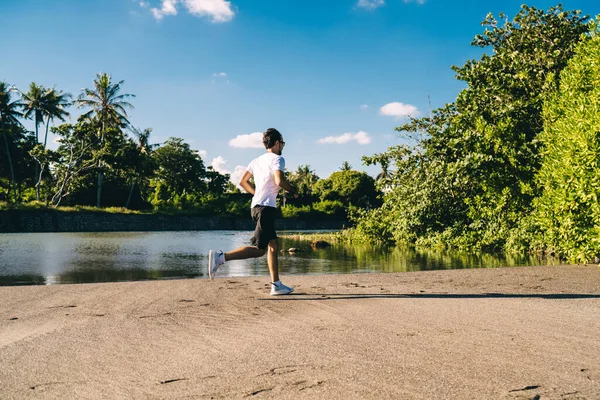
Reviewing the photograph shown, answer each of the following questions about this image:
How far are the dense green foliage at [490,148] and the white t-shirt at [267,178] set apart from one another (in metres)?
12.2

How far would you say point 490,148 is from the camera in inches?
690

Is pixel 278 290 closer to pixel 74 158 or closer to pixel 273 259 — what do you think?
pixel 273 259

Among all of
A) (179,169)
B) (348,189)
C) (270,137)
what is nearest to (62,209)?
(179,169)

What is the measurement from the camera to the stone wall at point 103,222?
45031mm

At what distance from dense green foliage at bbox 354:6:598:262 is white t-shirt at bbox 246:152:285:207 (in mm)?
12224

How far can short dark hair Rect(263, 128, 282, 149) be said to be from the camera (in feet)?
21.6

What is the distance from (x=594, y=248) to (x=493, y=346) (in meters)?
8.21

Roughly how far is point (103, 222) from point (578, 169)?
48.5m

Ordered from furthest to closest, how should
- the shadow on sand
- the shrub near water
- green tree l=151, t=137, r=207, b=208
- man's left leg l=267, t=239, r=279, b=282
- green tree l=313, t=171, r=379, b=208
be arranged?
green tree l=313, t=171, r=379, b=208 → green tree l=151, t=137, r=207, b=208 → the shrub near water → man's left leg l=267, t=239, r=279, b=282 → the shadow on sand

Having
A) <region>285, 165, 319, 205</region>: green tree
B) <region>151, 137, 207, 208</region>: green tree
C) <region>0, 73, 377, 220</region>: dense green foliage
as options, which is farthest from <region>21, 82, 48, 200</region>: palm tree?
<region>285, 165, 319, 205</region>: green tree

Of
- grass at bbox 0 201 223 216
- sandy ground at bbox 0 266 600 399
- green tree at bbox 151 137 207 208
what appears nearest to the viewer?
sandy ground at bbox 0 266 600 399

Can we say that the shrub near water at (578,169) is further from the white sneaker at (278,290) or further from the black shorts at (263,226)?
the black shorts at (263,226)

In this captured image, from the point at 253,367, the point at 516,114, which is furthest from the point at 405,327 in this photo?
the point at 516,114

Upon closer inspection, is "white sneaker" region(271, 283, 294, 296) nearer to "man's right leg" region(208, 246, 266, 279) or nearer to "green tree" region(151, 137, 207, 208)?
"man's right leg" region(208, 246, 266, 279)
